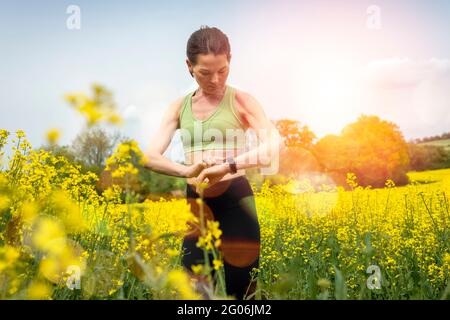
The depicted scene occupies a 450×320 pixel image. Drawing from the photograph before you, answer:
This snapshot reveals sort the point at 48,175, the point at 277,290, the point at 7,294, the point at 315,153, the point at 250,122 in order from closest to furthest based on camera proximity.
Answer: the point at 277,290 → the point at 7,294 → the point at 250,122 → the point at 48,175 → the point at 315,153

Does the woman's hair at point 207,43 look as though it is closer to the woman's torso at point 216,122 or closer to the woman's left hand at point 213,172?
the woman's torso at point 216,122

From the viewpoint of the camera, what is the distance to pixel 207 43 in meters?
2.77

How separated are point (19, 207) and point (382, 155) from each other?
10314mm

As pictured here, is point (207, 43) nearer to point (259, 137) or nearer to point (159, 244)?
point (259, 137)

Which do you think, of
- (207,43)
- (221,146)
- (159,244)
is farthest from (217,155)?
(159,244)

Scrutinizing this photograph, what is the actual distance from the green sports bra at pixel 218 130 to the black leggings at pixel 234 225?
0.24 m

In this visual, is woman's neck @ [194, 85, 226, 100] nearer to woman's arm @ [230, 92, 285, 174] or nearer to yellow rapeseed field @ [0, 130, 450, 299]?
woman's arm @ [230, 92, 285, 174]

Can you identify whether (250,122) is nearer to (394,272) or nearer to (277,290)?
(277,290)

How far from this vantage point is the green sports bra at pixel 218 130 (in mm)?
2850

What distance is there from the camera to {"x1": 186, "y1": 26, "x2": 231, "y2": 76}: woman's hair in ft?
9.08

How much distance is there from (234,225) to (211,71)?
94cm

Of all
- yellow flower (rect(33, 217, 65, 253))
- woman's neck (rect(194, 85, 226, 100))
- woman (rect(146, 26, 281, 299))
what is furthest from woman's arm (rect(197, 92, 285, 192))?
yellow flower (rect(33, 217, 65, 253))
